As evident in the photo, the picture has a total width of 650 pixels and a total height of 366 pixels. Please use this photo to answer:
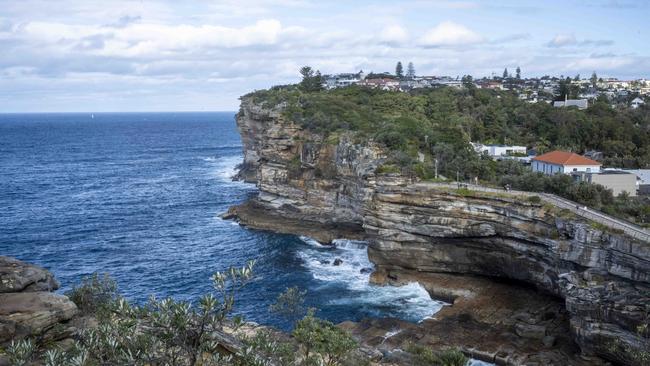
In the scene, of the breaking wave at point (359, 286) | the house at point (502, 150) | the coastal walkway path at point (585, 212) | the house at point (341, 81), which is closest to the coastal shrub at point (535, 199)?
the coastal walkway path at point (585, 212)

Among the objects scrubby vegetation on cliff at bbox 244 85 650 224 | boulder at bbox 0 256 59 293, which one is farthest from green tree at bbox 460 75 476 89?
boulder at bbox 0 256 59 293

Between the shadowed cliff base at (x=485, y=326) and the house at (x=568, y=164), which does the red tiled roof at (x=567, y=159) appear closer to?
the house at (x=568, y=164)

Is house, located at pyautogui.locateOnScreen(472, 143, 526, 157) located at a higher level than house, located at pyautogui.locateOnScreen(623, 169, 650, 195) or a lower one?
higher

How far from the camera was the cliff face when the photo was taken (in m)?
33.0

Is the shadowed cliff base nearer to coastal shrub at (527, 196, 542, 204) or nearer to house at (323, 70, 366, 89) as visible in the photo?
coastal shrub at (527, 196, 542, 204)

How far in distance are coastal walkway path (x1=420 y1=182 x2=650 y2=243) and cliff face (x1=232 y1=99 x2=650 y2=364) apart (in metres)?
0.99

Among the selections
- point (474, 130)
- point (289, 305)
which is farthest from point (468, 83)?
point (289, 305)

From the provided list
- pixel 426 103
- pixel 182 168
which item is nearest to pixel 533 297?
→ pixel 426 103

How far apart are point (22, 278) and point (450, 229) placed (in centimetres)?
3153

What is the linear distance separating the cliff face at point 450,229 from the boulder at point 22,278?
28.7 m

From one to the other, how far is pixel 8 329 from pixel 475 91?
93.8 metres

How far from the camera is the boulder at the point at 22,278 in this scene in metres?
27.2

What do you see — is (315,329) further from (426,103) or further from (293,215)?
(426,103)

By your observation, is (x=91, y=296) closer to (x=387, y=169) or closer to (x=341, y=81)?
(x=387, y=169)
